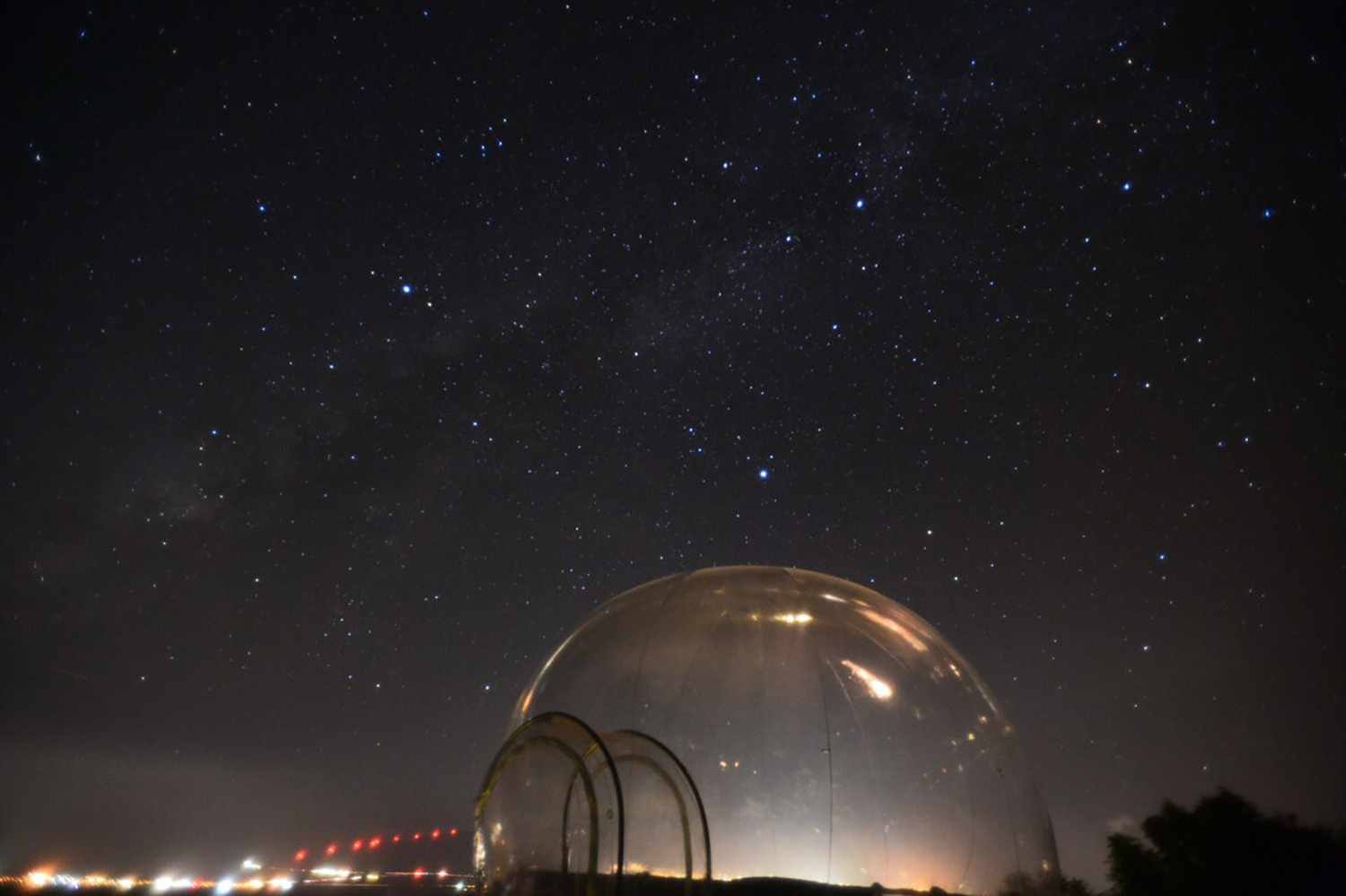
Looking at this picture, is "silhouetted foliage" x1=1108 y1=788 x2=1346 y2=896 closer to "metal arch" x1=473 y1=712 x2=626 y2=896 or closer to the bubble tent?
the bubble tent

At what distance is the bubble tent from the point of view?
167 inches

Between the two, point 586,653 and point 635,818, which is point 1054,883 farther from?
point 586,653

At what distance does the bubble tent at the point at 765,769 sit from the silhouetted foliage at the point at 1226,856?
15.5ft

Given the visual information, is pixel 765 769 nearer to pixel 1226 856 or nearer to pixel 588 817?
pixel 588 817

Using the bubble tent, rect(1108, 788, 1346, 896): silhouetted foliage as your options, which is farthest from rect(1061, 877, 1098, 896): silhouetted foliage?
the bubble tent

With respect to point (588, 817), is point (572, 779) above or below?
above

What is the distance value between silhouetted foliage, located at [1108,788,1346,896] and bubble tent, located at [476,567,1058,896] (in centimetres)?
473

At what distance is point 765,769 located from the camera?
4379 millimetres

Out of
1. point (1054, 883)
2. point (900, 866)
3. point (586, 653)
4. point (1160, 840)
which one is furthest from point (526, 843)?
point (1160, 840)

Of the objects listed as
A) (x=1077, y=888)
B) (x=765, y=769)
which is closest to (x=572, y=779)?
A: (x=765, y=769)

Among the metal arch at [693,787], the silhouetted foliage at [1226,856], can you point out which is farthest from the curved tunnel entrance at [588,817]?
the silhouetted foliage at [1226,856]

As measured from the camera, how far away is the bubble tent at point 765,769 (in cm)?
425

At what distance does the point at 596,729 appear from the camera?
4777 mm

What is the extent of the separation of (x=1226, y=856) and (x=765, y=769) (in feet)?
21.7
